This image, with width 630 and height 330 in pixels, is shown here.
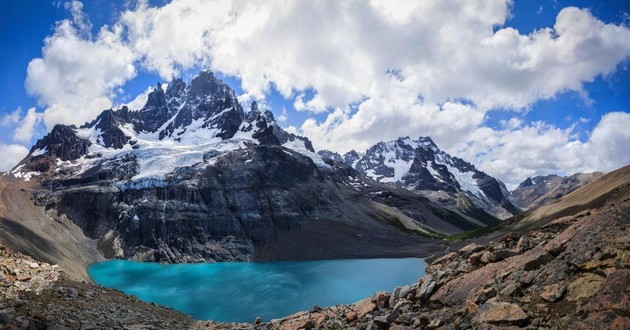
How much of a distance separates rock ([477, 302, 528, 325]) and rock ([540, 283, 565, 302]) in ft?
2.97

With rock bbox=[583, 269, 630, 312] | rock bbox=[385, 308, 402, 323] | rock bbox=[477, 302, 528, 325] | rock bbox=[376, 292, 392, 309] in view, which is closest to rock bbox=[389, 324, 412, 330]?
rock bbox=[385, 308, 402, 323]

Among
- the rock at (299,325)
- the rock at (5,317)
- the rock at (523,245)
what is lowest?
the rock at (299,325)

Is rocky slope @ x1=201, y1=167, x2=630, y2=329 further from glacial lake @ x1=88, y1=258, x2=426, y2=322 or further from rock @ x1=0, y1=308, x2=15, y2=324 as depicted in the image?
glacial lake @ x1=88, y1=258, x2=426, y2=322

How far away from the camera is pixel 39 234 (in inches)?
4845

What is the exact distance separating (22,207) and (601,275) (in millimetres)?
181513

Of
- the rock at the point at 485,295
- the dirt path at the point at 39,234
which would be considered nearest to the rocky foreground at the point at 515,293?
the rock at the point at 485,295

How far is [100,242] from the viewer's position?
160 m

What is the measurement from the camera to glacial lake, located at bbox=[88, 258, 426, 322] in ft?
219

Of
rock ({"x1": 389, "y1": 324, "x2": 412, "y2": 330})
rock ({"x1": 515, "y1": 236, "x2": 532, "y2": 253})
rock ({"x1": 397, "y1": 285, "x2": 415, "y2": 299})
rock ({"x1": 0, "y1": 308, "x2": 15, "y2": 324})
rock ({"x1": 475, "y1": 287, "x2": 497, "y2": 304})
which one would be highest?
rock ({"x1": 0, "y1": 308, "x2": 15, "y2": 324})

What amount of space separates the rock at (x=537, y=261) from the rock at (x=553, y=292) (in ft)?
6.49

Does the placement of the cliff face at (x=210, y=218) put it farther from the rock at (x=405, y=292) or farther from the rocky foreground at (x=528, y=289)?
the rocky foreground at (x=528, y=289)

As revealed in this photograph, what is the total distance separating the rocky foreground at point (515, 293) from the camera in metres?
11.8

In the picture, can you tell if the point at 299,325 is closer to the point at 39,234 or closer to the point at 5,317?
the point at 5,317

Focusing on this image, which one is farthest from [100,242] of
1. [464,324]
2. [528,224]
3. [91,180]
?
[464,324]
